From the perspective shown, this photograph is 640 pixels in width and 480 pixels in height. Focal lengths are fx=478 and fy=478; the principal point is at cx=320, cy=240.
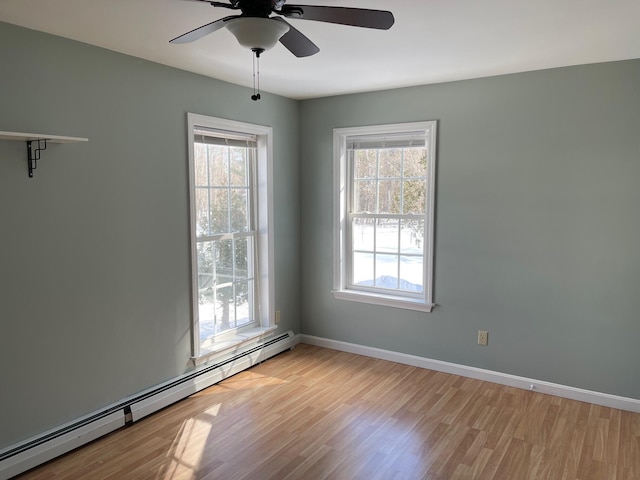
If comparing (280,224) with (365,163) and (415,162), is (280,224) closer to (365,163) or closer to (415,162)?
(365,163)

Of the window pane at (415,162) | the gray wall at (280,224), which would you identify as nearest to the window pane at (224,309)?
the gray wall at (280,224)

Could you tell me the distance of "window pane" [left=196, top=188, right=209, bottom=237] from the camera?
3717 mm

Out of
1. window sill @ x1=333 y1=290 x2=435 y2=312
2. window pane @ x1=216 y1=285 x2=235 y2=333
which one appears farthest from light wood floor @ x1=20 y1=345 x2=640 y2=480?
window sill @ x1=333 y1=290 x2=435 y2=312

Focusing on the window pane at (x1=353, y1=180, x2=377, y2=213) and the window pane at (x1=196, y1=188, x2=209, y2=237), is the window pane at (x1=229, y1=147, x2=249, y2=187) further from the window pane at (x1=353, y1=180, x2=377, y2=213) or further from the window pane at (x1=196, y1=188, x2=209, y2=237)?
the window pane at (x1=353, y1=180, x2=377, y2=213)

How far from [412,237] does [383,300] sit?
0.62 metres

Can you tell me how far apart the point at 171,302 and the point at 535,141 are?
291cm

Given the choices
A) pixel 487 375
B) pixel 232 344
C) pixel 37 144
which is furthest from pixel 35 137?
pixel 487 375

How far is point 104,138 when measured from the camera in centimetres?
296

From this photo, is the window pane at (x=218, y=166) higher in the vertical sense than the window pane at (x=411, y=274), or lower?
higher

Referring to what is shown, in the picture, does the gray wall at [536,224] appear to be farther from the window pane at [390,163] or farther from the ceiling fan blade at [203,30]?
the ceiling fan blade at [203,30]

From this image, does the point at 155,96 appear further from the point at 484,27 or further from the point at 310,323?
the point at 310,323

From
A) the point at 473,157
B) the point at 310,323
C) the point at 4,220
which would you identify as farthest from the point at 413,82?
the point at 4,220

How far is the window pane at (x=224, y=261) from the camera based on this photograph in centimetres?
393

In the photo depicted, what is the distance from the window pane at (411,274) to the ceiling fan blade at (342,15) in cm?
266
